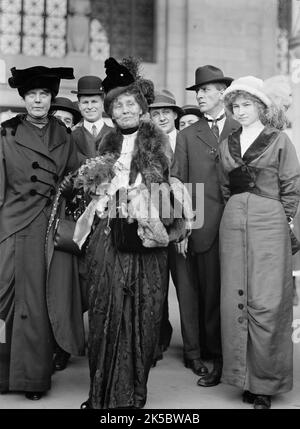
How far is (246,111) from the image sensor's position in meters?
3.88

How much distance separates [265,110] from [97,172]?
108 centimetres

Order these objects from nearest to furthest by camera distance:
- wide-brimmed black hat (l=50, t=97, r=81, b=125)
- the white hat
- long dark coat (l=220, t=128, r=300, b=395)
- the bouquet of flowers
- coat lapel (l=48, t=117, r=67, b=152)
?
the bouquet of flowers
long dark coat (l=220, t=128, r=300, b=395)
the white hat
coat lapel (l=48, t=117, r=67, b=152)
wide-brimmed black hat (l=50, t=97, r=81, b=125)

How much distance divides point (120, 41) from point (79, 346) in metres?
6.02

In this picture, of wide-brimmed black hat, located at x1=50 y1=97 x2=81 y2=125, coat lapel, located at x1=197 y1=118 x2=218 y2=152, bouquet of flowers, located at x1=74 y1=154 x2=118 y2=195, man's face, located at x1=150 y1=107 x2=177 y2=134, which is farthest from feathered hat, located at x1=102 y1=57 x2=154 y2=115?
man's face, located at x1=150 y1=107 x2=177 y2=134

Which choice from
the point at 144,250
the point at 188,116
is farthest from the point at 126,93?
the point at 188,116

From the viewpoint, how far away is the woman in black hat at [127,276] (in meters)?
3.51

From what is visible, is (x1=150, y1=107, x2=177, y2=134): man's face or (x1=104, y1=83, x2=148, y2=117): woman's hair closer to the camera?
(x1=104, y1=83, x2=148, y2=117): woman's hair

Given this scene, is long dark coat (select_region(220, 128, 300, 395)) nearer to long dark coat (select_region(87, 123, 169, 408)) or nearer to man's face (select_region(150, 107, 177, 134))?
long dark coat (select_region(87, 123, 169, 408))

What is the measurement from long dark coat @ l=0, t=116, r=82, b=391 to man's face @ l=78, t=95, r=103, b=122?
118 centimetres

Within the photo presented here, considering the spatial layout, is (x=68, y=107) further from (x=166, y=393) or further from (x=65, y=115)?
(x=166, y=393)

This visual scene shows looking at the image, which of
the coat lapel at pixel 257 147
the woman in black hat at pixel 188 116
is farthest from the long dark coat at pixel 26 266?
the woman in black hat at pixel 188 116

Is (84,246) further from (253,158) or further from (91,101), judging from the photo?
(91,101)

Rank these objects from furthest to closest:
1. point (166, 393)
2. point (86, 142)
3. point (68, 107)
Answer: point (68, 107)
point (86, 142)
point (166, 393)

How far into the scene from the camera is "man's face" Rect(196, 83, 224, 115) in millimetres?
4535
